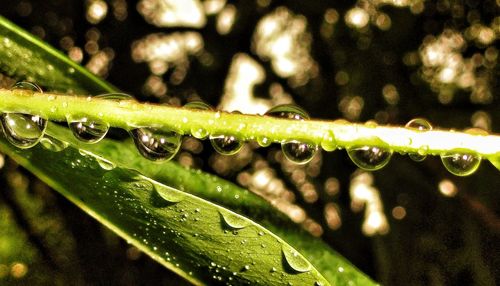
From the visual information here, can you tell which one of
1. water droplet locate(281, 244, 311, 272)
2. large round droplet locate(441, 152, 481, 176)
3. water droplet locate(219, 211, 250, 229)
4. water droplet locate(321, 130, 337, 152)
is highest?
large round droplet locate(441, 152, 481, 176)

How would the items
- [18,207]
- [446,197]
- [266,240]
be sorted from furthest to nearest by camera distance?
[446,197] → [18,207] → [266,240]

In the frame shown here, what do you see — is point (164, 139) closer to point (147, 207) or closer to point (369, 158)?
point (147, 207)

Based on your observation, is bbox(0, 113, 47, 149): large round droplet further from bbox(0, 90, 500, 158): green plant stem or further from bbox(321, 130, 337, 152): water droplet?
bbox(321, 130, 337, 152): water droplet

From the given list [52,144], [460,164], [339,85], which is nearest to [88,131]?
[52,144]

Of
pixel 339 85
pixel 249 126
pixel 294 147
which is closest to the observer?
pixel 249 126

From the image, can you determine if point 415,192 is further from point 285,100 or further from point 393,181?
point 285,100

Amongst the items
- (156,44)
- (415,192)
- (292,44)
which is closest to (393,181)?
(415,192)

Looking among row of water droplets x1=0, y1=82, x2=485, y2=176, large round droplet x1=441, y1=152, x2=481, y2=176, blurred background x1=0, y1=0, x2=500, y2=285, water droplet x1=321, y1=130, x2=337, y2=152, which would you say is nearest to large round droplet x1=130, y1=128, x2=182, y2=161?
row of water droplets x1=0, y1=82, x2=485, y2=176
